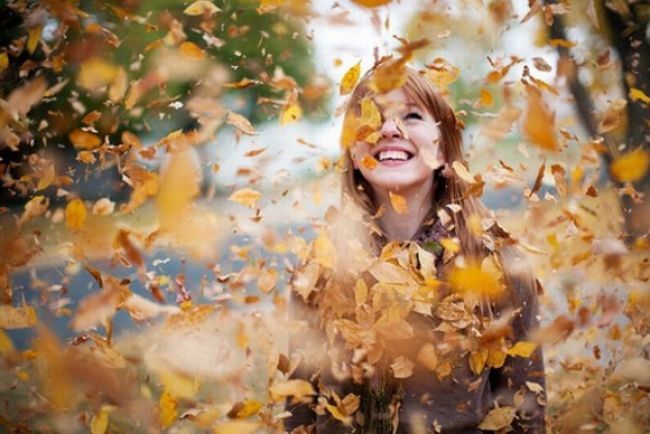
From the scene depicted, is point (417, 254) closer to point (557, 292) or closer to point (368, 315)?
point (368, 315)

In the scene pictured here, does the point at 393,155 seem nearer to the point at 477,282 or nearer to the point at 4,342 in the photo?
the point at 477,282

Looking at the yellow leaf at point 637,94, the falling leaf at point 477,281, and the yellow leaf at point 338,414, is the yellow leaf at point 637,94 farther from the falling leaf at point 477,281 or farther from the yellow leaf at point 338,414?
the yellow leaf at point 338,414

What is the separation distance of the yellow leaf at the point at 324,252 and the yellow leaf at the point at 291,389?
0.32 metres

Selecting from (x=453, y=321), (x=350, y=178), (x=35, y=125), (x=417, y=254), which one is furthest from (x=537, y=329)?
(x=35, y=125)

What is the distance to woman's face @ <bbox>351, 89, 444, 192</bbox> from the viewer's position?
1.66 m

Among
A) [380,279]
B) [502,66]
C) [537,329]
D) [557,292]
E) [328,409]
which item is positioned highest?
[502,66]

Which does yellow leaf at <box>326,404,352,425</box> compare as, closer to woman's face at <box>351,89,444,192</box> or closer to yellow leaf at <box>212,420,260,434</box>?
yellow leaf at <box>212,420,260,434</box>

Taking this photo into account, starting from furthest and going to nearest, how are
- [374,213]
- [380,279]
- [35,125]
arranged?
[35,125]
[374,213]
[380,279]

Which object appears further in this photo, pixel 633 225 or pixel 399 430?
Result: pixel 633 225

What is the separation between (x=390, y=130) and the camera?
1.65m

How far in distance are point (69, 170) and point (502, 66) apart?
4.66 meters

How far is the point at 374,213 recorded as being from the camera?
1.79 metres

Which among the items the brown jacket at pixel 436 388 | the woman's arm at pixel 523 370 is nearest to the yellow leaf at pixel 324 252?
the brown jacket at pixel 436 388

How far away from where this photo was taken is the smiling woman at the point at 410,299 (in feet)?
5.41
